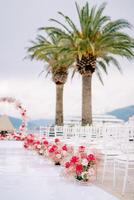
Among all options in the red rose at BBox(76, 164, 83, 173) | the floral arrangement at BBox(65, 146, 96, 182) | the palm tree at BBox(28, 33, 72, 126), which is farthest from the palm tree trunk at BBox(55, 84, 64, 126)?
the red rose at BBox(76, 164, 83, 173)

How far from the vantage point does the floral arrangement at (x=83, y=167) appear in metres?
9.36

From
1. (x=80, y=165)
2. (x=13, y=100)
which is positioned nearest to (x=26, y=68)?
(x=13, y=100)

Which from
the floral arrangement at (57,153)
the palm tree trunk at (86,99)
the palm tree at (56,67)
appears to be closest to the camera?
the floral arrangement at (57,153)

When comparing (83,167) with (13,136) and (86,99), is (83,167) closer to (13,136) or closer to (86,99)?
(86,99)

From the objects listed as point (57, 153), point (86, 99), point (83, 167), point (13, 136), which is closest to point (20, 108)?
point (13, 136)

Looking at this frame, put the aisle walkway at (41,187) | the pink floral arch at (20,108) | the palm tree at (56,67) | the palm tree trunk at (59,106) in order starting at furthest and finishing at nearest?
the pink floral arch at (20,108) < the palm tree trunk at (59,106) < the palm tree at (56,67) < the aisle walkway at (41,187)

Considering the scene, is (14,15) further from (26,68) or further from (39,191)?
(39,191)

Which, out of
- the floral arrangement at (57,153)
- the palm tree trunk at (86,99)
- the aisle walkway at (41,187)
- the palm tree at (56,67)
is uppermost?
the palm tree at (56,67)

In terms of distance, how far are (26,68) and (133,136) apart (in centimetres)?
2487

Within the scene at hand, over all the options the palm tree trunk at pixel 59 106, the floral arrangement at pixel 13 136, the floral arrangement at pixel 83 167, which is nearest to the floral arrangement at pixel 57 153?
the floral arrangement at pixel 83 167

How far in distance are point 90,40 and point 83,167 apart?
13.7 m

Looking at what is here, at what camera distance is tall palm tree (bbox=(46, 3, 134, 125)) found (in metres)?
22.3

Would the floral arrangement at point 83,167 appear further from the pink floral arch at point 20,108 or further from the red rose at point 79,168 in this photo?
the pink floral arch at point 20,108

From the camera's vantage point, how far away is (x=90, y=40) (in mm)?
22672
